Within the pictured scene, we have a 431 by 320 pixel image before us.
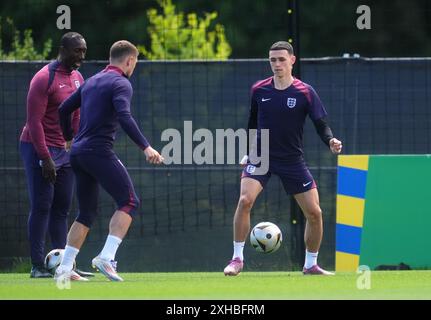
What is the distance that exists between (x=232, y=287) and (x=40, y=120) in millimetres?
2611

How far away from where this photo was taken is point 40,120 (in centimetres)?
1262

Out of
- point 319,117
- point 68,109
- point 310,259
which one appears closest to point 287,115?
point 319,117

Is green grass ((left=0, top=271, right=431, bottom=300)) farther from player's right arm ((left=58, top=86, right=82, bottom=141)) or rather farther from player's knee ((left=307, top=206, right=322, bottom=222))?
player's right arm ((left=58, top=86, right=82, bottom=141))

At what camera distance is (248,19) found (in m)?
27.8

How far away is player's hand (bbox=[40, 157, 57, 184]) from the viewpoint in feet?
41.3

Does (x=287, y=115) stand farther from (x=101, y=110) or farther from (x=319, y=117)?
(x=101, y=110)

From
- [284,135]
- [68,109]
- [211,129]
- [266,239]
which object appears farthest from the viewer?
[211,129]

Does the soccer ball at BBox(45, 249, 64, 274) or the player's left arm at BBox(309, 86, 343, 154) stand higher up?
the player's left arm at BBox(309, 86, 343, 154)

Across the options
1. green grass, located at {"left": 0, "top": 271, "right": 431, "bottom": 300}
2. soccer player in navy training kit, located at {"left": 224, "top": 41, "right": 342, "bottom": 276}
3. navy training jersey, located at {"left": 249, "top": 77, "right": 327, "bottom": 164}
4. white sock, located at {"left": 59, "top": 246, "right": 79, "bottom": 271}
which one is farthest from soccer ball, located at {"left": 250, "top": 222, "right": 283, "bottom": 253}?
white sock, located at {"left": 59, "top": 246, "right": 79, "bottom": 271}

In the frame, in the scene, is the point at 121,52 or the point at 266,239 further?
the point at 266,239

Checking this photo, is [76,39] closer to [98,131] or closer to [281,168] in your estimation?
[98,131]

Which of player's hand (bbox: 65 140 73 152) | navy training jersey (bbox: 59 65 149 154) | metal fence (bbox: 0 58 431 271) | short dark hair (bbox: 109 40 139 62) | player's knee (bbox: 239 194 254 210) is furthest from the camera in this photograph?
metal fence (bbox: 0 58 431 271)

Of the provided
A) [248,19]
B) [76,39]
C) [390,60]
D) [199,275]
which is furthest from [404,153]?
[248,19]

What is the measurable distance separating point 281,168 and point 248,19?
601 inches
